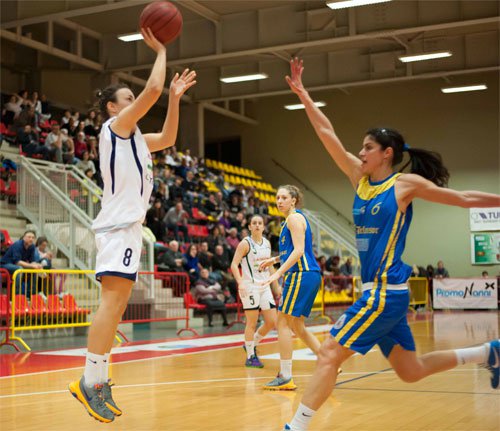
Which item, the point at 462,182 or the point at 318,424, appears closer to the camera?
→ the point at 318,424

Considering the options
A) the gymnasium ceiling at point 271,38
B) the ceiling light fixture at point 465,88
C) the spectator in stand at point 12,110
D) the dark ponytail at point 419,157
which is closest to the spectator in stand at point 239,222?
the gymnasium ceiling at point 271,38

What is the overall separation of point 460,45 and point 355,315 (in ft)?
71.1

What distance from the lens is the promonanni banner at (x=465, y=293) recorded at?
22312mm

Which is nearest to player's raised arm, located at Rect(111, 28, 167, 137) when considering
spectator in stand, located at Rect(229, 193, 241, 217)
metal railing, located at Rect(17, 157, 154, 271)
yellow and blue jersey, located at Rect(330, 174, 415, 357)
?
yellow and blue jersey, located at Rect(330, 174, 415, 357)

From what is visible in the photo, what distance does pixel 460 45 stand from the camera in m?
23.8

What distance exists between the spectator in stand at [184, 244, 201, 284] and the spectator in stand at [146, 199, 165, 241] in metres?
1.45

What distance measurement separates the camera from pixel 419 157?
14.0 ft

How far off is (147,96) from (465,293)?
65.2 ft

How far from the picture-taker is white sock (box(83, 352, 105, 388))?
4.50 metres

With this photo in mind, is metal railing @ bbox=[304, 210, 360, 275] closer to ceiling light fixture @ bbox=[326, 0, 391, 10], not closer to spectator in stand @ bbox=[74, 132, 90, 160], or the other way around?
ceiling light fixture @ bbox=[326, 0, 391, 10]

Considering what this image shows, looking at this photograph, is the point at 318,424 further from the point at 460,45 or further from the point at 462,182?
the point at 462,182

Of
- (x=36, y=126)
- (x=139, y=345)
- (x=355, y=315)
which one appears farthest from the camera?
(x=36, y=126)

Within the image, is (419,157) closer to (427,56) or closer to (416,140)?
(427,56)

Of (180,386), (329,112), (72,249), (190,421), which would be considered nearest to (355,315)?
(190,421)
